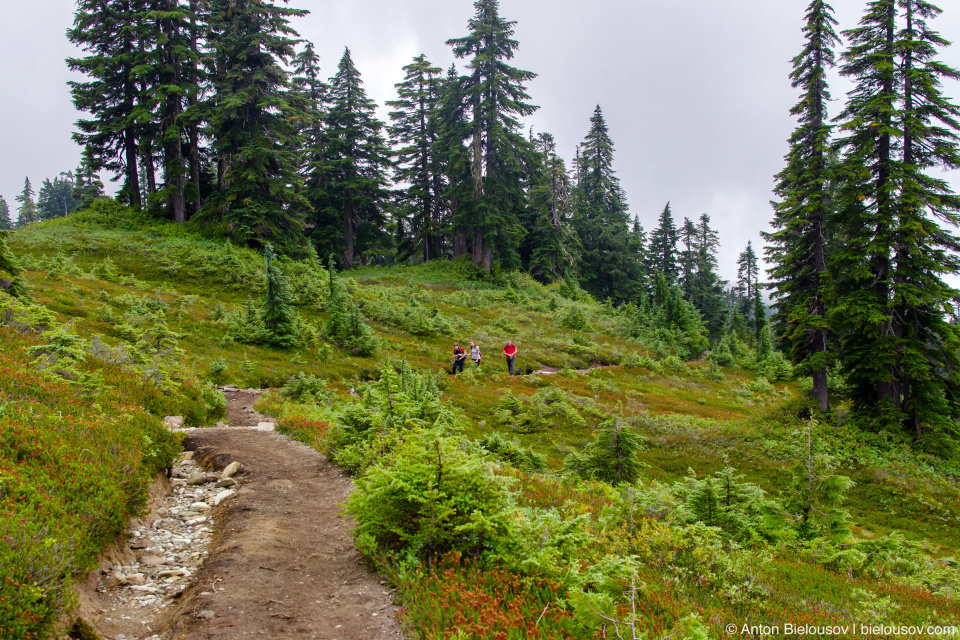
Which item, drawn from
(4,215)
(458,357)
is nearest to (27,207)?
(4,215)

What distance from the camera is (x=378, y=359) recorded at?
73.2 feet

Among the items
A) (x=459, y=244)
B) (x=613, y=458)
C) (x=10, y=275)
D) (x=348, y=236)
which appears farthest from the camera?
(x=459, y=244)

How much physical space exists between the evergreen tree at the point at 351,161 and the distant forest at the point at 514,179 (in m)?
0.21

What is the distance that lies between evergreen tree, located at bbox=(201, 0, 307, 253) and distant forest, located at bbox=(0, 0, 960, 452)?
0.46 ft

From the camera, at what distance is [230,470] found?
26.2 feet

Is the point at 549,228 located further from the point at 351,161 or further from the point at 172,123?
the point at 172,123

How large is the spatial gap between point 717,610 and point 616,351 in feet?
103

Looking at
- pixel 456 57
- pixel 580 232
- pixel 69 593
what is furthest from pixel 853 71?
pixel 580 232

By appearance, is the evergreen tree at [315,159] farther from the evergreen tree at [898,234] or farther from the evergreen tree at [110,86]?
the evergreen tree at [898,234]

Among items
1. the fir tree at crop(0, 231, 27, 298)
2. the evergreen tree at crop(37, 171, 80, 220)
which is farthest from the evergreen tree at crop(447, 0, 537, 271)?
the evergreen tree at crop(37, 171, 80, 220)

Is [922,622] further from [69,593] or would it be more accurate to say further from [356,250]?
[356,250]

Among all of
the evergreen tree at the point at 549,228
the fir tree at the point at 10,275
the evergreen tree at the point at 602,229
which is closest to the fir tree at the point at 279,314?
the fir tree at the point at 10,275

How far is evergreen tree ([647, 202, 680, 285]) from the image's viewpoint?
7400 centimetres

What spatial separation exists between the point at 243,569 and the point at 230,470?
3489 millimetres
